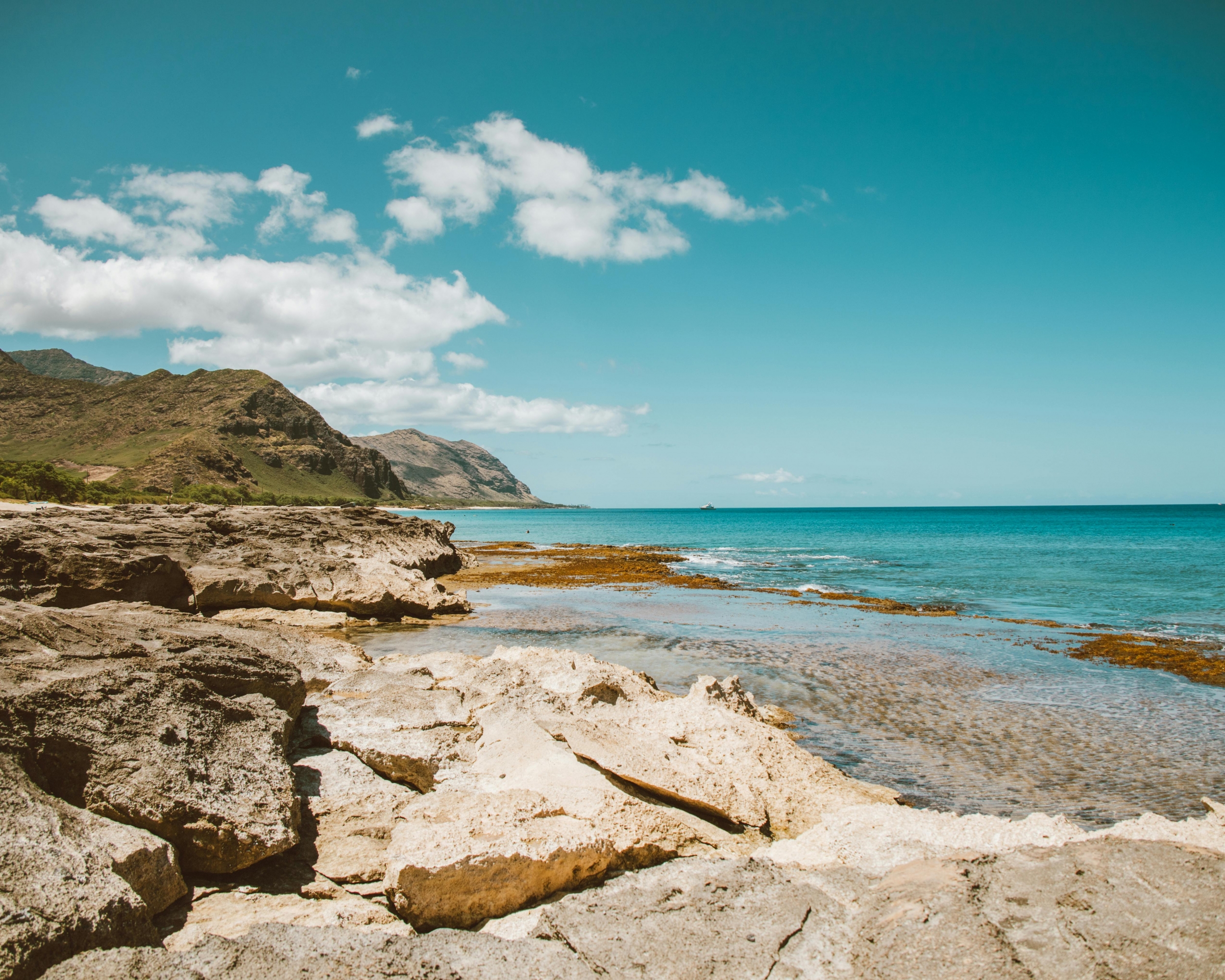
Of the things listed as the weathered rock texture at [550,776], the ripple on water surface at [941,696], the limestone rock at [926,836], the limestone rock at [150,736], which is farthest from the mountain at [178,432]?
the limestone rock at [926,836]

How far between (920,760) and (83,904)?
10.5m

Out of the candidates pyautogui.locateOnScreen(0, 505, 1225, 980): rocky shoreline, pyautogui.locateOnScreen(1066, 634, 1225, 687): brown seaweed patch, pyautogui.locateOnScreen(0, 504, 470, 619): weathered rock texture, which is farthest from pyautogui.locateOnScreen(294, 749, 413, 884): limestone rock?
pyautogui.locateOnScreen(1066, 634, 1225, 687): brown seaweed patch

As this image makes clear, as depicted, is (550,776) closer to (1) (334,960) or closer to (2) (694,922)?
(2) (694,922)

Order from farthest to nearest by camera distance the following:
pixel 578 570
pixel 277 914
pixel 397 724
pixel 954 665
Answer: pixel 578 570
pixel 954 665
pixel 397 724
pixel 277 914

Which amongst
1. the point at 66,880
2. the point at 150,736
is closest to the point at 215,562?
the point at 150,736

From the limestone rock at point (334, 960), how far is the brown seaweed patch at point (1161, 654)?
62.5ft

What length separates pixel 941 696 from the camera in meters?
14.4

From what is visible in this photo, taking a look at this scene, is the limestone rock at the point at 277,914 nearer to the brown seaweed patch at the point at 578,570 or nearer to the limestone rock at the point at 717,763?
the limestone rock at the point at 717,763

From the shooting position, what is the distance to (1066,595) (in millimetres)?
33219

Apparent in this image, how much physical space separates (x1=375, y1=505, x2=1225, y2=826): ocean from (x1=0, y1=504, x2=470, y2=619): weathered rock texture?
2.47 metres

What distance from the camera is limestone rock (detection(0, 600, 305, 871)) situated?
4973 millimetres

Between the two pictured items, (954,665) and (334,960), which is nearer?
(334,960)

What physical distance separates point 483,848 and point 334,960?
4.34ft

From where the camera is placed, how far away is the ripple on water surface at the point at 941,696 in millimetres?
9461
